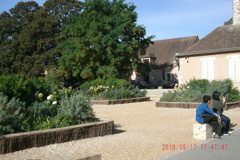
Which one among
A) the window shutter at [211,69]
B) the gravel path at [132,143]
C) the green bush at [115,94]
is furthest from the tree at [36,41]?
the gravel path at [132,143]

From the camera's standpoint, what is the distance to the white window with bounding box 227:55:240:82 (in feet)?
67.3

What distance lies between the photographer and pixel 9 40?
39719 millimetres

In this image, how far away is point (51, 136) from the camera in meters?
6.12

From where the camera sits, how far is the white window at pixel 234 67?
2050 cm

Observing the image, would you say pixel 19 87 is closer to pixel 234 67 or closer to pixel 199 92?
pixel 199 92

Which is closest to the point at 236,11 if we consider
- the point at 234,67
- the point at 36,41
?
the point at 234,67

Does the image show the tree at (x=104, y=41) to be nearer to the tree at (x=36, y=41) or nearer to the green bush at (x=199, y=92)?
the tree at (x=36, y=41)

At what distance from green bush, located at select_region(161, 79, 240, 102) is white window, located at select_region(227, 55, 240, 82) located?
19.2ft

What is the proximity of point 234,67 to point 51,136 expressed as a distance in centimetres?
1793

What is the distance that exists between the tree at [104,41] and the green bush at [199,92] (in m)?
11.3

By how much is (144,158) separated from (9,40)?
38979mm

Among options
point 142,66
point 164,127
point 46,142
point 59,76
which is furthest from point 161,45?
point 46,142

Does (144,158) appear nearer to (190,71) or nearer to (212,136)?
(212,136)

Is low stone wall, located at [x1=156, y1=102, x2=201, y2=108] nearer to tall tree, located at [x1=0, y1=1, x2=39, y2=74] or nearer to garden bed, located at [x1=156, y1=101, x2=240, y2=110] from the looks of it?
garden bed, located at [x1=156, y1=101, x2=240, y2=110]
